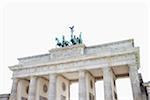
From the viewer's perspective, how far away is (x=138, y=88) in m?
24.3

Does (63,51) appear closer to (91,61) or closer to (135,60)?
(91,61)

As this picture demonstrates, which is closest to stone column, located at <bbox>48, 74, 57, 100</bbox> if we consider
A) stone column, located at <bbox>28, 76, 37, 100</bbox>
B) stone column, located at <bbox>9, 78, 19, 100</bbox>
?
stone column, located at <bbox>28, 76, 37, 100</bbox>

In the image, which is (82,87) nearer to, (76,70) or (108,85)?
(76,70)

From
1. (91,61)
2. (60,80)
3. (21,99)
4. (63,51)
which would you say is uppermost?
→ (63,51)

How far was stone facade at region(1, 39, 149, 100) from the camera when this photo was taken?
26.5 meters

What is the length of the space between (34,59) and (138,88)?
15.1 meters

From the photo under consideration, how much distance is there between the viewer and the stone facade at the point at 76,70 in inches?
1045

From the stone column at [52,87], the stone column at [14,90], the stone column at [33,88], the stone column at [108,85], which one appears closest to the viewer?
the stone column at [108,85]

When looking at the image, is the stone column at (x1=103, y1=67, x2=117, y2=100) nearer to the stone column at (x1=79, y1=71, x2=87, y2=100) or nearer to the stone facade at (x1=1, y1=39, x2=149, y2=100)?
the stone facade at (x1=1, y1=39, x2=149, y2=100)

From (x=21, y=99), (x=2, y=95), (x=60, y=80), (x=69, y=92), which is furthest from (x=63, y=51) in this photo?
(x=2, y=95)

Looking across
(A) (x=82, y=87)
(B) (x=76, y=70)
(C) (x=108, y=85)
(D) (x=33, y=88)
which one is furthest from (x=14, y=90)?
(C) (x=108, y=85)

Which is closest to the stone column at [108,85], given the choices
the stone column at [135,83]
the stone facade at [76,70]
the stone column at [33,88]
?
the stone facade at [76,70]

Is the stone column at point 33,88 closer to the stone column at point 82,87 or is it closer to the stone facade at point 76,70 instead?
the stone facade at point 76,70

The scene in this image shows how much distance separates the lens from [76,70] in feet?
92.8
